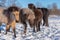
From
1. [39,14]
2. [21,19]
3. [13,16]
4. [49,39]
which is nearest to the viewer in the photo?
[49,39]

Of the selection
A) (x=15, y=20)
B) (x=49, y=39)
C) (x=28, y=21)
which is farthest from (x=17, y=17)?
(x=49, y=39)

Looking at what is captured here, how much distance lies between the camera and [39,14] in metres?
11.2

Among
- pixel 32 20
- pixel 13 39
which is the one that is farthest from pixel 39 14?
pixel 13 39

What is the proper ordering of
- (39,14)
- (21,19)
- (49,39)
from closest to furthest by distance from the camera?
1. (49,39)
2. (21,19)
3. (39,14)

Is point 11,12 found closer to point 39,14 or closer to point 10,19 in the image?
point 10,19

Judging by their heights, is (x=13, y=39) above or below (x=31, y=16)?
below

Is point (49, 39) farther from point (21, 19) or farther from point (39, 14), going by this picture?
point (39, 14)

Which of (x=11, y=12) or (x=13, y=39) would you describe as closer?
(x=13, y=39)

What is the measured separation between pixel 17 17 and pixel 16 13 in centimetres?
21

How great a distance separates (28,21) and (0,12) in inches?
66.5

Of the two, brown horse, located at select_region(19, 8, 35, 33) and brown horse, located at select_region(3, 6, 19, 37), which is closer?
brown horse, located at select_region(3, 6, 19, 37)

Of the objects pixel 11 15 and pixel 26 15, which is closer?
pixel 11 15

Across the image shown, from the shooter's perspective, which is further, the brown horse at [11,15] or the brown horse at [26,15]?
the brown horse at [26,15]

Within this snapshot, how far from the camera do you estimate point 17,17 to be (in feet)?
29.9
